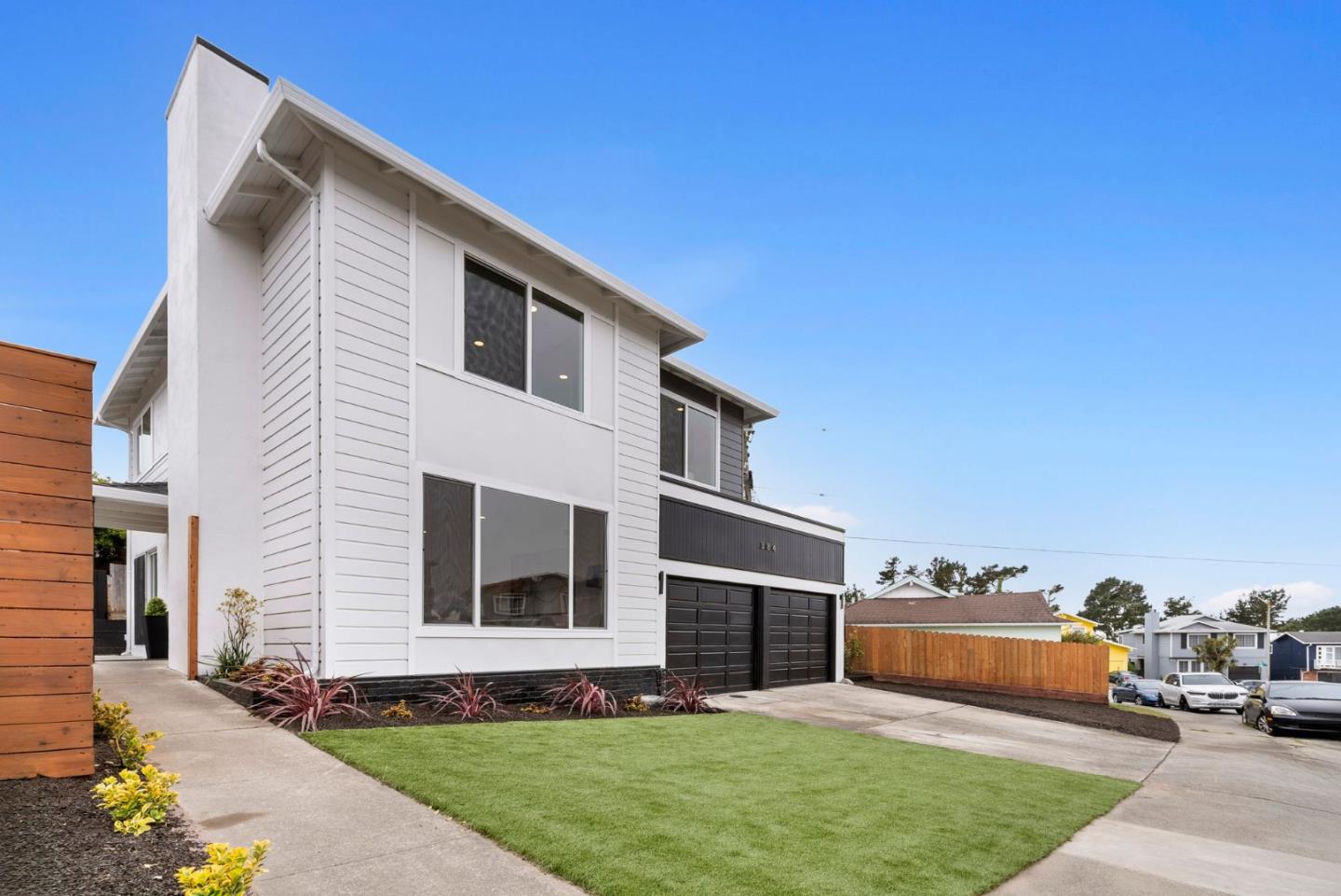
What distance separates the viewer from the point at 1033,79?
15.5 meters

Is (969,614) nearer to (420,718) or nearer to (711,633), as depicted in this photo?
(711,633)

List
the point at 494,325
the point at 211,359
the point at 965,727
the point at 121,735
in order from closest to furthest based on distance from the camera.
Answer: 1. the point at 121,735
2. the point at 211,359
3. the point at 494,325
4. the point at 965,727

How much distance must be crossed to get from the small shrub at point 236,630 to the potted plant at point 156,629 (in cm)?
509

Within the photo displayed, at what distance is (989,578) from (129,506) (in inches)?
2537

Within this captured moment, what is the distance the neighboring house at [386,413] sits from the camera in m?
7.93

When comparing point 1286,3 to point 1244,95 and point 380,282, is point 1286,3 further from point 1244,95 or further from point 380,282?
point 380,282

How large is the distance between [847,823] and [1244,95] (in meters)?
17.8

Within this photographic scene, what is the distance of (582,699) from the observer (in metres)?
9.41

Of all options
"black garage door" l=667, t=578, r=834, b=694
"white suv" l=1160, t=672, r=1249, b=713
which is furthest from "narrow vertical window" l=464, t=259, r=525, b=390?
"white suv" l=1160, t=672, r=1249, b=713

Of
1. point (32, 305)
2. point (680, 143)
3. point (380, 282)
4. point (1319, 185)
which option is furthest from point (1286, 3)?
point (32, 305)

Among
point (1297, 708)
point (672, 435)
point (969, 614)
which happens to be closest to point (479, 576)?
point (672, 435)

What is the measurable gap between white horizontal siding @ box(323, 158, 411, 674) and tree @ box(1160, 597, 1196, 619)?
10215 cm

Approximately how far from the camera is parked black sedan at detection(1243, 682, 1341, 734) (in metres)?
15.6

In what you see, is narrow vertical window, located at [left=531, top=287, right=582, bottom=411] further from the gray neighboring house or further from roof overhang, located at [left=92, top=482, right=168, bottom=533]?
the gray neighboring house
